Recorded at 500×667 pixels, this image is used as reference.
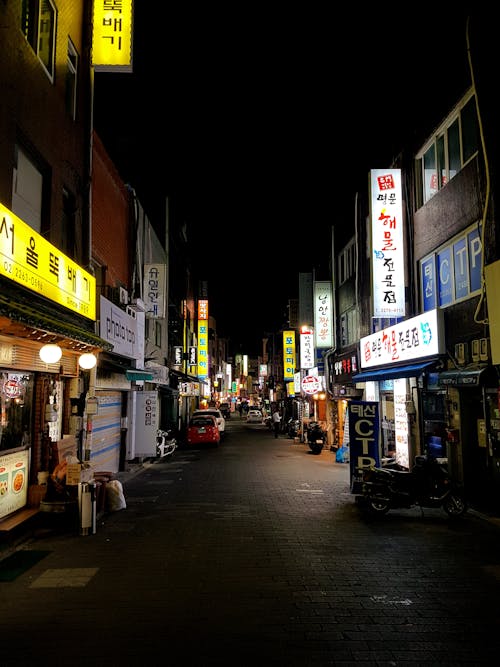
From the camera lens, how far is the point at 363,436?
1333 centimetres

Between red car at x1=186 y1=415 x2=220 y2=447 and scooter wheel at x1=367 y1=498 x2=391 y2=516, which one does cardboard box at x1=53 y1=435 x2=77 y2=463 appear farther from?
red car at x1=186 y1=415 x2=220 y2=447

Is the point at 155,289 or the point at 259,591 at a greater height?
the point at 155,289

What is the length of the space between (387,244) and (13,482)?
13.0 meters

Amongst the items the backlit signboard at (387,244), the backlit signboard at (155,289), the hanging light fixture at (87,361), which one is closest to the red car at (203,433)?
the backlit signboard at (155,289)

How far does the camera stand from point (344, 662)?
489 cm

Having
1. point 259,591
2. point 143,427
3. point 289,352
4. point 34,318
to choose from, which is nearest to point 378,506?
point 259,591

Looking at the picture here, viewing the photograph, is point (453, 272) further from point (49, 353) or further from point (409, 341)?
point (49, 353)

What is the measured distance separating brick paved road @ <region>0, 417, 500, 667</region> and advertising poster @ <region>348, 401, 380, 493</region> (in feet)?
4.30

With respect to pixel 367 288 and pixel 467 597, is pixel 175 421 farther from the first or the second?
pixel 467 597

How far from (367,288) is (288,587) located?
1724cm

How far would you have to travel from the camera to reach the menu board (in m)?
9.34

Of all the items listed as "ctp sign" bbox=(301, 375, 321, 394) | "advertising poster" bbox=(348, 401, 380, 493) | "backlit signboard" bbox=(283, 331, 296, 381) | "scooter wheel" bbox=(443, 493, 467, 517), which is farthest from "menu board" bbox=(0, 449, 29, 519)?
"backlit signboard" bbox=(283, 331, 296, 381)

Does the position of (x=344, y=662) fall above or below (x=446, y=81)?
below

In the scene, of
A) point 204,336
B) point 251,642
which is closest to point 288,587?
point 251,642
